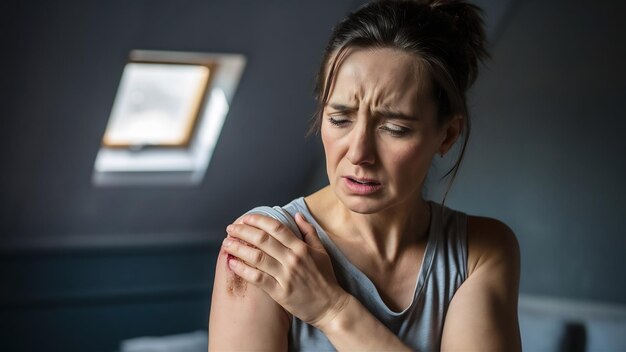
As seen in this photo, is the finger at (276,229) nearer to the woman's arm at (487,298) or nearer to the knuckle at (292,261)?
the knuckle at (292,261)

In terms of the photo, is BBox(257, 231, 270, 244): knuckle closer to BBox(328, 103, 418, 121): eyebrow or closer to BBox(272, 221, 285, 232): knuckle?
BBox(272, 221, 285, 232): knuckle

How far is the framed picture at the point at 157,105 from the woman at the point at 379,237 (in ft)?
9.17

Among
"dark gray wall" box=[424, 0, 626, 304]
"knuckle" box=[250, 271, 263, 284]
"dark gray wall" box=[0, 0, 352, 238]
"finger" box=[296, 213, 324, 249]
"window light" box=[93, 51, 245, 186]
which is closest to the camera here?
"knuckle" box=[250, 271, 263, 284]

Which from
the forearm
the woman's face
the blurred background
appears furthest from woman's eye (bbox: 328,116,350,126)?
the blurred background

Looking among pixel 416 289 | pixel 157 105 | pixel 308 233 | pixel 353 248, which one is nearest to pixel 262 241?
pixel 308 233

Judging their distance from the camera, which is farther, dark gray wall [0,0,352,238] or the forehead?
dark gray wall [0,0,352,238]

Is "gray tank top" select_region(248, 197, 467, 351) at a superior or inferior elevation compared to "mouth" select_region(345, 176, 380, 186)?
inferior

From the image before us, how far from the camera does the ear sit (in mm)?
1636

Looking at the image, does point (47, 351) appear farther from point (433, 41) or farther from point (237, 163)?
point (433, 41)

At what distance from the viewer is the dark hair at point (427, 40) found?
61.7 inches

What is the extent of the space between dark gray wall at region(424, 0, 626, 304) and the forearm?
223 cm

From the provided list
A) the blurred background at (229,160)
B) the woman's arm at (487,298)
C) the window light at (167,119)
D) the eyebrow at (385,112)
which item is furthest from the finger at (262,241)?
the window light at (167,119)

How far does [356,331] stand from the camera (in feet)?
4.92

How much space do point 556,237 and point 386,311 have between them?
2299mm
